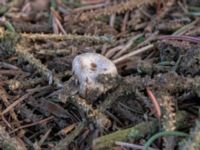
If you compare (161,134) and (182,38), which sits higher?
(182,38)

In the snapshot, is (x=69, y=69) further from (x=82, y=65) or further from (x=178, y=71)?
(x=178, y=71)

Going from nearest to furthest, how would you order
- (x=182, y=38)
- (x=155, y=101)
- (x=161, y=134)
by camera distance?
1. (x=161, y=134)
2. (x=155, y=101)
3. (x=182, y=38)

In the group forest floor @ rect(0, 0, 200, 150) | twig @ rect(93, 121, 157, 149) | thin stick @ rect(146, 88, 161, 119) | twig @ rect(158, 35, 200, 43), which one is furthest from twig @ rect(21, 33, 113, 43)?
twig @ rect(93, 121, 157, 149)

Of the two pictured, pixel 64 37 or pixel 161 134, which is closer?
pixel 161 134

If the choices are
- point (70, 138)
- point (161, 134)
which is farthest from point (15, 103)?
point (161, 134)

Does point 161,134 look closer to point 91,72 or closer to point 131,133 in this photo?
point 131,133

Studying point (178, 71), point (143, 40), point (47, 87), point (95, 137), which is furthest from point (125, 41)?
point (95, 137)
